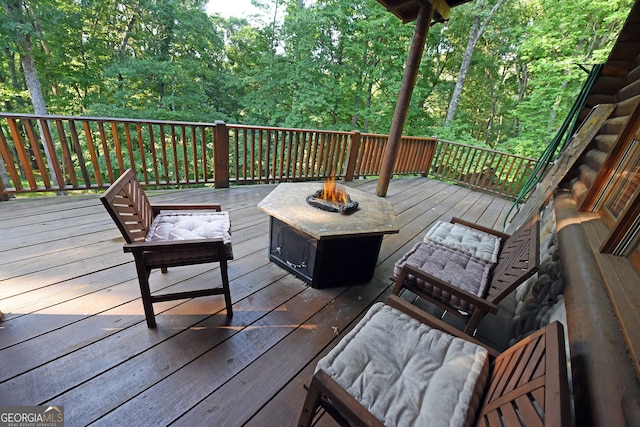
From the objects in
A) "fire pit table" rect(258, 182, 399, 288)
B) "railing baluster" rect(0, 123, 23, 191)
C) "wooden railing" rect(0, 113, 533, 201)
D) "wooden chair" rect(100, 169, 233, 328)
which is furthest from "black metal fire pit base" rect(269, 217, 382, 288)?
"railing baluster" rect(0, 123, 23, 191)

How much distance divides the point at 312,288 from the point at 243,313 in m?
0.55

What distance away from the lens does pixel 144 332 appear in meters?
1.51

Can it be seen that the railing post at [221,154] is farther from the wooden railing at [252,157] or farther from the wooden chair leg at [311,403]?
the wooden chair leg at [311,403]

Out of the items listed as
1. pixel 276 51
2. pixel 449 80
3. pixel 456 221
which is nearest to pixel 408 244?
pixel 456 221

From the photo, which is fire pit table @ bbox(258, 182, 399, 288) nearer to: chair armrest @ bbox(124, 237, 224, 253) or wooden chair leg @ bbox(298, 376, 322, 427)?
chair armrest @ bbox(124, 237, 224, 253)

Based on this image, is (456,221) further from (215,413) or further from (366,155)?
(366,155)

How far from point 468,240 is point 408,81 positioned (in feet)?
7.34

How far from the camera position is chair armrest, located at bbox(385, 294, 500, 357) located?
110 centimetres

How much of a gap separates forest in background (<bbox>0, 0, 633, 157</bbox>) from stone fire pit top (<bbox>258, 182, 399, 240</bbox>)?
7.44 metres

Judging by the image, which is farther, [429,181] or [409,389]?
[429,181]

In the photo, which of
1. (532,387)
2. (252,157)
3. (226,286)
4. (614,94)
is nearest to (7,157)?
(252,157)

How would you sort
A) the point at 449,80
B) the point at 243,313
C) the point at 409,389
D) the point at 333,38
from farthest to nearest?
the point at 449,80 → the point at 333,38 → the point at 243,313 → the point at 409,389

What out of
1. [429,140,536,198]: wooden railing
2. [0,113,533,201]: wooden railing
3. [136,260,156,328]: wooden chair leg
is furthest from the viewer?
[429,140,536,198]: wooden railing

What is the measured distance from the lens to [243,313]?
1725 mm
